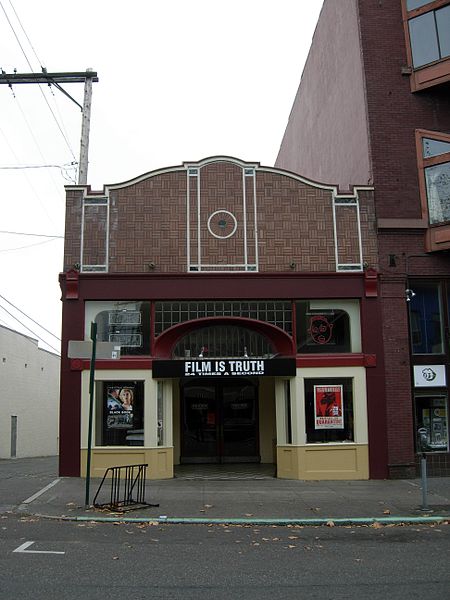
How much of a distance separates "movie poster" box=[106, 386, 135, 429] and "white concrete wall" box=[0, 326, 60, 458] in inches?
645

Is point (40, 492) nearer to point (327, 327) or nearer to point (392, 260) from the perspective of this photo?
point (327, 327)

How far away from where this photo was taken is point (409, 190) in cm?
1645

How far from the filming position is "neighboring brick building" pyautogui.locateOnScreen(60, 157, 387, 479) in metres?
15.5

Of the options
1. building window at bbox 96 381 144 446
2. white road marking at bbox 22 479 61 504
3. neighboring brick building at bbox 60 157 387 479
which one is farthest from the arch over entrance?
white road marking at bbox 22 479 61 504

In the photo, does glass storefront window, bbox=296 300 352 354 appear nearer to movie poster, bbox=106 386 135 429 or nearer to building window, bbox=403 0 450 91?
movie poster, bbox=106 386 135 429

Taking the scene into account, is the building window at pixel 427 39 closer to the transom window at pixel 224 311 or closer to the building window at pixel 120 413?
the transom window at pixel 224 311

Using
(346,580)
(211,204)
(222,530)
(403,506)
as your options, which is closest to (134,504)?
(222,530)

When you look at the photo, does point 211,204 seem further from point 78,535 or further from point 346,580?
point 346,580

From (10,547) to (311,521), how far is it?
4713 millimetres

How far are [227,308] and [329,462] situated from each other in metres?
4.43

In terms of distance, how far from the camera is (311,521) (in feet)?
34.8

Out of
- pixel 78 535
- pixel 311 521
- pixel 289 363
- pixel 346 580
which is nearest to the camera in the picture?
pixel 346 580

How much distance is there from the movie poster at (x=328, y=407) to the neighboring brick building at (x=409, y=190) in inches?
45.4

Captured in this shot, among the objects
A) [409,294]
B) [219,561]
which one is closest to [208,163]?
[409,294]
